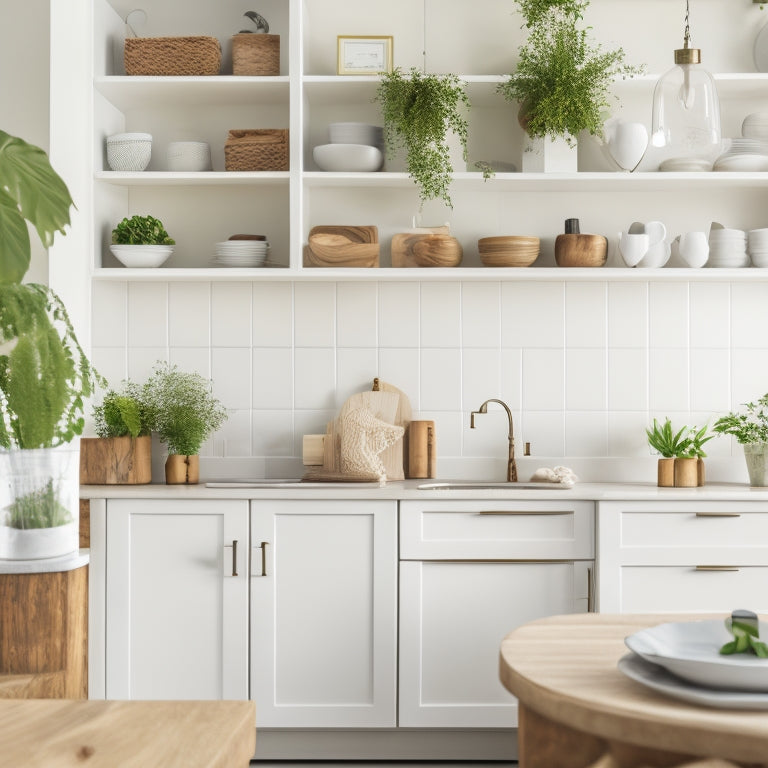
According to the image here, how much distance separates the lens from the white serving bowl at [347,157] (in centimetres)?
333

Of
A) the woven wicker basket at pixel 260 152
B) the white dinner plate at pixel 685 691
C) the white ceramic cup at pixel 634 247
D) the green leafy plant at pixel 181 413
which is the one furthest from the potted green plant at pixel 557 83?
the white dinner plate at pixel 685 691

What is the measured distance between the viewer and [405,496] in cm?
298

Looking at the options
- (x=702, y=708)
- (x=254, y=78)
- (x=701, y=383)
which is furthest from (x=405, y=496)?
(x=702, y=708)

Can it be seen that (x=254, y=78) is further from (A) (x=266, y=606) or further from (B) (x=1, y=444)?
(B) (x=1, y=444)

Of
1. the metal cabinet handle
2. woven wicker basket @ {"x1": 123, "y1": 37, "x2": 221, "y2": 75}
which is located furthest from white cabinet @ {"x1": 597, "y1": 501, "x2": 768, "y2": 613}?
woven wicker basket @ {"x1": 123, "y1": 37, "x2": 221, "y2": 75}

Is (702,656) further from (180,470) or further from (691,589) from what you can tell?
(180,470)

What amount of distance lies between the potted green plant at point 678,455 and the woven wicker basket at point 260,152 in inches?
66.6

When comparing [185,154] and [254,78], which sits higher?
[254,78]

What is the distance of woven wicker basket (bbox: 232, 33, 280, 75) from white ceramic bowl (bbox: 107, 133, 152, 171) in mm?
431

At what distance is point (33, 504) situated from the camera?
66.2 inches

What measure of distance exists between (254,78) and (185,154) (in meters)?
0.38

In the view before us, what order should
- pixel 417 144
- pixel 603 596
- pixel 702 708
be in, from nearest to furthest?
pixel 702 708 < pixel 603 596 < pixel 417 144

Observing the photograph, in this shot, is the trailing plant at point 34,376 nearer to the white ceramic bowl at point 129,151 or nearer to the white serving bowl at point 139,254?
the white serving bowl at point 139,254

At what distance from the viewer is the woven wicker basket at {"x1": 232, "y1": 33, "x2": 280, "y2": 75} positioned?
11.1 feet
